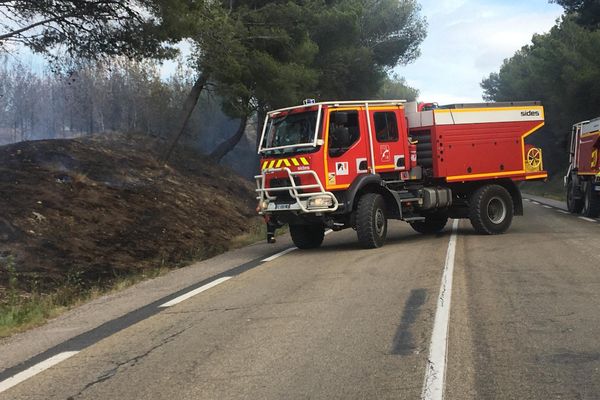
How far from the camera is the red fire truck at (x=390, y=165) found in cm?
1151

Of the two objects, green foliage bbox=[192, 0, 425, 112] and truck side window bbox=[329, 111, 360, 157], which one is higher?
green foliage bbox=[192, 0, 425, 112]

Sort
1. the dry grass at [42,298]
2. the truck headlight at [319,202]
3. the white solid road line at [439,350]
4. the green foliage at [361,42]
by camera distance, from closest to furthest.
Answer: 1. the white solid road line at [439,350]
2. the dry grass at [42,298]
3. the truck headlight at [319,202]
4. the green foliage at [361,42]

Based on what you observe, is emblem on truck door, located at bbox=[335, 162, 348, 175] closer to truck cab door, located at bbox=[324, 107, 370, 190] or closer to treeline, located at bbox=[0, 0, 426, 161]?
truck cab door, located at bbox=[324, 107, 370, 190]

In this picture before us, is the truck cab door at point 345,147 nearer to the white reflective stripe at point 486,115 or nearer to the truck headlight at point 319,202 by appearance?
the truck headlight at point 319,202

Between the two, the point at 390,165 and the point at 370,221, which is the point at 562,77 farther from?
the point at 370,221

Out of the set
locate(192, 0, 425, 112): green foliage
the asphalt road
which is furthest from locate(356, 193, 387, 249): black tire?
locate(192, 0, 425, 112): green foliage

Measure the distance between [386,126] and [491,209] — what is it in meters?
3.54

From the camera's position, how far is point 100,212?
48.1ft

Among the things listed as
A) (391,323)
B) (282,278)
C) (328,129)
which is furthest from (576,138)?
(391,323)

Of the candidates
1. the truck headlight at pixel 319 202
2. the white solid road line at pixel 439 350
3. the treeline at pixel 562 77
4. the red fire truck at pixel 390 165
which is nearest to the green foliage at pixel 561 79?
the treeline at pixel 562 77

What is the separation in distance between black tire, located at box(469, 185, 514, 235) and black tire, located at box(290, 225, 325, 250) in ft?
11.8

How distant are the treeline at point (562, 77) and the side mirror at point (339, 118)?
14.5 meters

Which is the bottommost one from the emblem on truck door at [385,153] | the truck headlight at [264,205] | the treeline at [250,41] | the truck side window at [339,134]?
the truck headlight at [264,205]

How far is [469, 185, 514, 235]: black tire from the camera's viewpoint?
13.6 m
